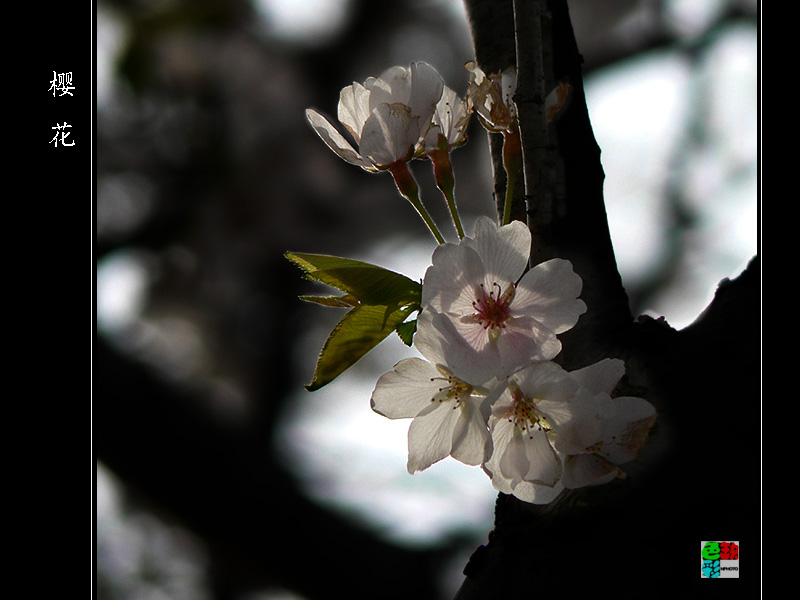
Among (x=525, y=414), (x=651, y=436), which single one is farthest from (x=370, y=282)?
(x=651, y=436)

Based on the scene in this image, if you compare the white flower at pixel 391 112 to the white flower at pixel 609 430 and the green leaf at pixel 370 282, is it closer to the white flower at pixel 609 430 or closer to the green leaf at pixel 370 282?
the green leaf at pixel 370 282

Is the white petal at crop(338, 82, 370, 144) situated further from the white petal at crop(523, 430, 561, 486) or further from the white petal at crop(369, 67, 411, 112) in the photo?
the white petal at crop(523, 430, 561, 486)

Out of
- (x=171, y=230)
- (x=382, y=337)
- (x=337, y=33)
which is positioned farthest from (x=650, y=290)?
(x=382, y=337)

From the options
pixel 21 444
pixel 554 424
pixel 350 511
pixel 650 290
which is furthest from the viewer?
pixel 650 290

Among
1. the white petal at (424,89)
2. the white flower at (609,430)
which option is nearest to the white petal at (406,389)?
the white flower at (609,430)

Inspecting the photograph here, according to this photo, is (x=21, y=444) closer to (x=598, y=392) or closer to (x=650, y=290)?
(x=598, y=392)
